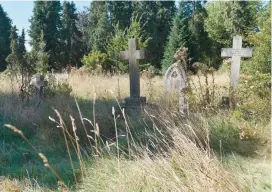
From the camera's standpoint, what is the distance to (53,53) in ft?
98.0

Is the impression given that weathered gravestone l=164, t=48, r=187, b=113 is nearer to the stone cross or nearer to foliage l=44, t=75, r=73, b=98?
foliage l=44, t=75, r=73, b=98

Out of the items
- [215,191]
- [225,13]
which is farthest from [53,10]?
[215,191]

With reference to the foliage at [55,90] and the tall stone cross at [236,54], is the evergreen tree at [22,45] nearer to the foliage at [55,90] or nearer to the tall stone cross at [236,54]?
the foliage at [55,90]

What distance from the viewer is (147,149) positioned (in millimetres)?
2627

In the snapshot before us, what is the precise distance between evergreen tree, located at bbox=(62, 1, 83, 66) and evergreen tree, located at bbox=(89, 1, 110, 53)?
1715 mm

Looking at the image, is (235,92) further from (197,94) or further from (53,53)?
(53,53)

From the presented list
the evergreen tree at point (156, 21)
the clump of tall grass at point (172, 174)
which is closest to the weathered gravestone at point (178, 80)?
the clump of tall grass at point (172, 174)

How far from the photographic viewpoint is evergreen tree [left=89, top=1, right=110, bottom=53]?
2859cm

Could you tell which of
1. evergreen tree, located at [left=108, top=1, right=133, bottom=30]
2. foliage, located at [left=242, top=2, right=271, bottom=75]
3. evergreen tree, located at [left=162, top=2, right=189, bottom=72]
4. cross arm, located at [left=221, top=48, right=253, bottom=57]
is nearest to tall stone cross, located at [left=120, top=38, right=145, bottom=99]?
cross arm, located at [left=221, top=48, right=253, bottom=57]

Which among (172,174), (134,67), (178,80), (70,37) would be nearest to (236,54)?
(178,80)

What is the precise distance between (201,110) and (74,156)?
223cm

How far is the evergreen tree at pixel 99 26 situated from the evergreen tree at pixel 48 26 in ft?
11.4

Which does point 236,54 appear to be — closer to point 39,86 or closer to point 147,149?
point 147,149

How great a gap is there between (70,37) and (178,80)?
27512 millimetres
